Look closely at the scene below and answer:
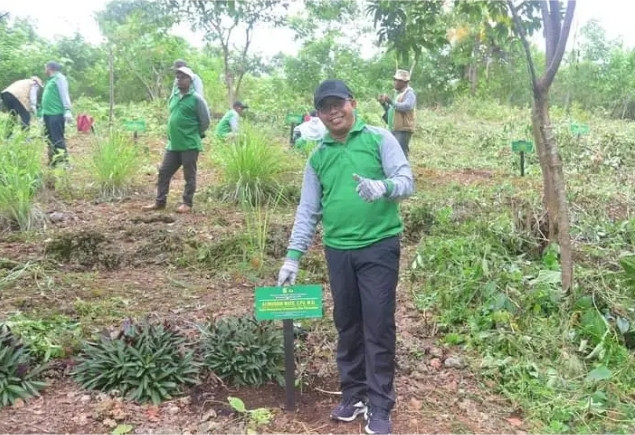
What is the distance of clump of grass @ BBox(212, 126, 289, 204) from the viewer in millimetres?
6918

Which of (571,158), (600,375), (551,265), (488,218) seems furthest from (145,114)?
(600,375)

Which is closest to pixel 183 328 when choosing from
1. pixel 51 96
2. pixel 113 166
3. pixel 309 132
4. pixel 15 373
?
pixel 15 373

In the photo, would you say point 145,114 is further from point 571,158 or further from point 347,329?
point 347,329

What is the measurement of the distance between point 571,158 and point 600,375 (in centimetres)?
732

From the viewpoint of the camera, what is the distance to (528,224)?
4859 millimetres

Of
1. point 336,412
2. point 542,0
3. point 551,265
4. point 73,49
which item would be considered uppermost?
point 73,49

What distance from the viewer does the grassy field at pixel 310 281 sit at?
115 inches

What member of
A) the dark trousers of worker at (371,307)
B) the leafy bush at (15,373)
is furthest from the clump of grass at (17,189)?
the dark trousers of worker at (371,307)

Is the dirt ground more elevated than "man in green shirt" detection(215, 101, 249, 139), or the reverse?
"man in green shirt" detection(215, 101, 249, 139)

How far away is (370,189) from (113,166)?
18.1ft

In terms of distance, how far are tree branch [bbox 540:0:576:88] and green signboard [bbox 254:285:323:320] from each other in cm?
197

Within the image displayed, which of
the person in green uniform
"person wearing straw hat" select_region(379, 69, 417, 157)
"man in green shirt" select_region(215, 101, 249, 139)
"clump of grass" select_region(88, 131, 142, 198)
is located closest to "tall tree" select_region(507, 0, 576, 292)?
"person wearing straw hat" select_region(379, 69, 417, 157)

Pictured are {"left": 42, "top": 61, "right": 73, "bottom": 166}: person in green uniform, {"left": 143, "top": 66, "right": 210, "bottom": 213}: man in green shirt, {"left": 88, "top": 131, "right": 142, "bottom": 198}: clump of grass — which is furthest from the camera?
{"left": 42, "top": 61, "right": 73, "bottom": 166}: person in green uniform

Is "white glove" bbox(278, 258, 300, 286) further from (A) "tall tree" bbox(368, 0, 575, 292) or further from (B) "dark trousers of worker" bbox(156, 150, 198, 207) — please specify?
(B) "dark trousers of worker" bbox(156, 150, 198, 207)
